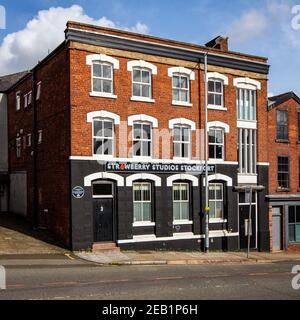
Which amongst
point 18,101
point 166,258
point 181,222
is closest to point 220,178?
point 181,222

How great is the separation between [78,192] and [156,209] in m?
4.53

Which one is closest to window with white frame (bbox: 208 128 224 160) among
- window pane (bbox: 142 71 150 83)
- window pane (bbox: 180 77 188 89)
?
window pane (bbox: 180 77 188 89)

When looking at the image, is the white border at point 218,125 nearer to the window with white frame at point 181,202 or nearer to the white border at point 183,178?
the white border at point 183,178

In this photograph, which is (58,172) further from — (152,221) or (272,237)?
(272,237)

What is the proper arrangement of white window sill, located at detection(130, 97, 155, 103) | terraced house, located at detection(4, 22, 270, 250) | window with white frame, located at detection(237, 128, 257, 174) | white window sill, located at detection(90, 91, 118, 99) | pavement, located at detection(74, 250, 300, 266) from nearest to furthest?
pavement, located at detection(74, 250, 300, 266), terraced house, located at detection(4, 22, 270, 250), white window sill, located at detection(90, 91, 118, 99), white window sill, located at detection(130, 97, 155, 103), window with white frame, located at detection(237, 128, 257, 174)

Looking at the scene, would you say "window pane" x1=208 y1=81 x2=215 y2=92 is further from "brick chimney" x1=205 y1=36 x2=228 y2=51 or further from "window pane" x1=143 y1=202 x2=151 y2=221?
"window pane" x1=143 y1=202 x2=151 y2=221

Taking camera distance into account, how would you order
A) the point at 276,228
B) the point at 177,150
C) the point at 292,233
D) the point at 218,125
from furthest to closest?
the point at 292,233 → the point at 276,228 → the point at 218,125 → the point at 177,150

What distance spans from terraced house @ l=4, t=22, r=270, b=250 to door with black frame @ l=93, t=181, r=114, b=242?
51mm

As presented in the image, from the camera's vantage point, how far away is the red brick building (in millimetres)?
28500

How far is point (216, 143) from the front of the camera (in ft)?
84.5

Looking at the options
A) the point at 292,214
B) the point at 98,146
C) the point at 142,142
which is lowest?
the point at 292,214

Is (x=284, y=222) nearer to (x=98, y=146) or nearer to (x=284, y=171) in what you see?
(x=284, y=171)
